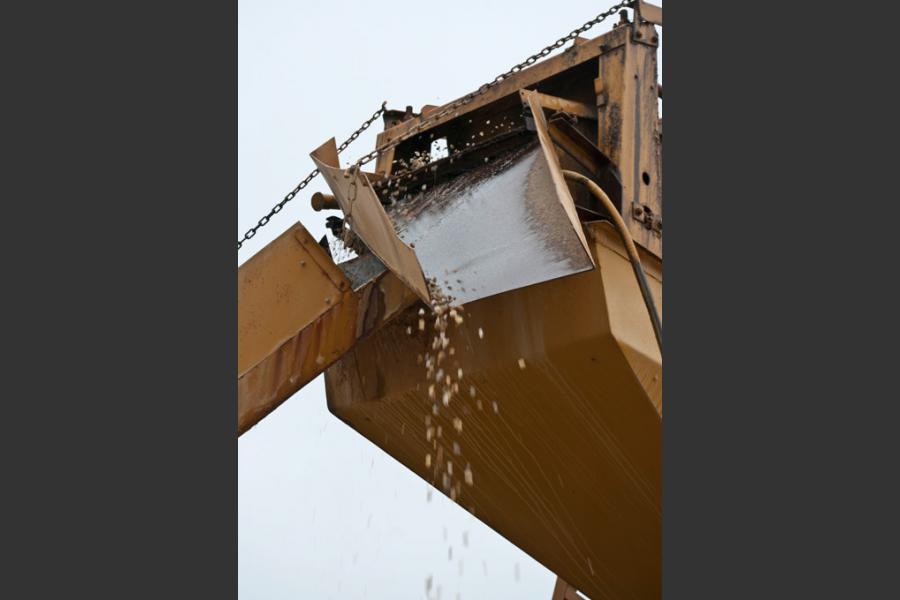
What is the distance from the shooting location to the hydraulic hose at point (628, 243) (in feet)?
18.4

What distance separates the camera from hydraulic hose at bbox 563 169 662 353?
5.60 meters

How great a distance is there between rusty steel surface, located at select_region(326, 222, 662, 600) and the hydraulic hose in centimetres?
16

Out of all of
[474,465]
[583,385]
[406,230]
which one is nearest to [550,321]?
[583,385]

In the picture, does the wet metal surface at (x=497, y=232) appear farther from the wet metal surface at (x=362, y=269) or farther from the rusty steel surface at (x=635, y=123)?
the rusty steel surface at (x=635, y=123)

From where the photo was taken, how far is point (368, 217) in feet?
20.0

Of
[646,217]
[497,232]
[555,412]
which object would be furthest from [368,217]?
[646,217]

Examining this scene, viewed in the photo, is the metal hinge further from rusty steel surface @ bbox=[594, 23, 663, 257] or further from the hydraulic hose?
the hydraulic hose

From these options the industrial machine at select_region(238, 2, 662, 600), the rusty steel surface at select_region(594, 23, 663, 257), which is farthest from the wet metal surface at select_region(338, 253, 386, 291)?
the rusty steel surface at select_region(594, 23, 663, 257)

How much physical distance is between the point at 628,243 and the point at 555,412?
39.0 inches

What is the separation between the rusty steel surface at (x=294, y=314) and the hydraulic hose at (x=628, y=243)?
3.11ft

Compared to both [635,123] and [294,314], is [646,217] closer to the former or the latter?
[635,123]

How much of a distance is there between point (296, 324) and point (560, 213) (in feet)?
4.81

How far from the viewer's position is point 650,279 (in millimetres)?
6559

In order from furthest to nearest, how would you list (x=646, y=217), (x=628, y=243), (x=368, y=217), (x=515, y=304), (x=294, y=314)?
(x=646, y=217)
(x=294, y=314)
(x=515, y=304)
(x=368, y=217)
(x=628, y=243)
